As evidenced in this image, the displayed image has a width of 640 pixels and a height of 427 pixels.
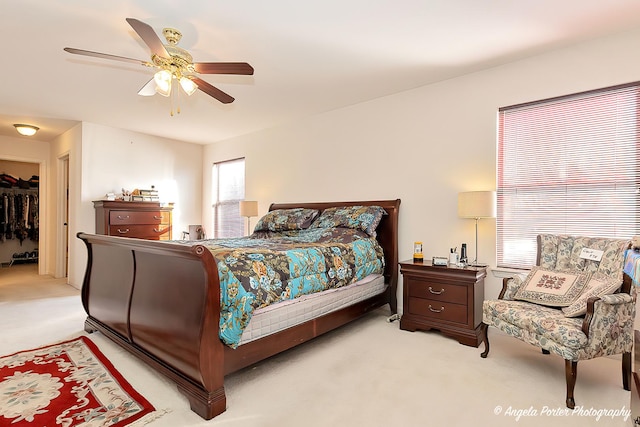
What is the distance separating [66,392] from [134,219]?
3.29 meters

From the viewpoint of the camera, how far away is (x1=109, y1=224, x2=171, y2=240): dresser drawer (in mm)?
4623

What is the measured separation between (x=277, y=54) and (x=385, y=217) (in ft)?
6.54

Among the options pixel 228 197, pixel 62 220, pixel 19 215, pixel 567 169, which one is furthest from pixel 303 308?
pixel 19 215

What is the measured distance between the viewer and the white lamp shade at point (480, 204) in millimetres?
2762

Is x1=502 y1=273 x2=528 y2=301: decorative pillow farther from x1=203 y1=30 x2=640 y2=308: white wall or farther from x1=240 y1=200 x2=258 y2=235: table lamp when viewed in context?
x1=240 y1=200 x2=258 y2=235: table lamp

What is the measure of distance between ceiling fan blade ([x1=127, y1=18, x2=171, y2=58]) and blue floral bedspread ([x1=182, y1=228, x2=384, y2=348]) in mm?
1346

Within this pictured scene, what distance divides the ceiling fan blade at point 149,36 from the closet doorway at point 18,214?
7047mm

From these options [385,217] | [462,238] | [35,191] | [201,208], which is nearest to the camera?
[462,238]

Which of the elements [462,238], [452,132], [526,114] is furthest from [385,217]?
[526,114]

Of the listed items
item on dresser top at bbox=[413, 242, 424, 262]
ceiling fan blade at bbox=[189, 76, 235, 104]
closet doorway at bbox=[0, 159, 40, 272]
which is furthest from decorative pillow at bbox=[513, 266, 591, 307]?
closet doorway at bbox=[0, 159, 40, 272]

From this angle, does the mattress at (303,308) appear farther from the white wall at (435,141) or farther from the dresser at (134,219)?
the dresser at (134,219)

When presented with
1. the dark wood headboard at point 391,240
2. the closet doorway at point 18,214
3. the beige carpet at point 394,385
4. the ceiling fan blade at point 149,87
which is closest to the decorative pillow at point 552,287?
the beige carpet at point 394,385

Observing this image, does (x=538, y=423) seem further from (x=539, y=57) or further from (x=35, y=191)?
(x=35, y=191)

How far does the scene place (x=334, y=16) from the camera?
7.32 ft
